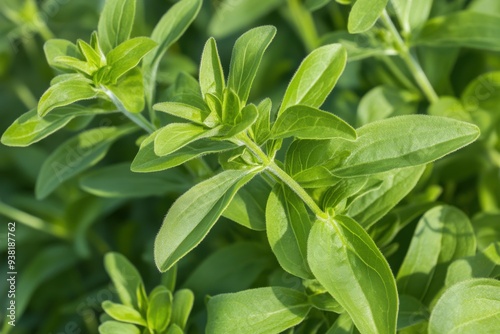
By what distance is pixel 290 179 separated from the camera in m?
1.18

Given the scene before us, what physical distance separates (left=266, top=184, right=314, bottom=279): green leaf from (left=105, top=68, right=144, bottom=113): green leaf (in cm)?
29

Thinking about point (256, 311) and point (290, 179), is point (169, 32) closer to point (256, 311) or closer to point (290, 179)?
point (290, 179)

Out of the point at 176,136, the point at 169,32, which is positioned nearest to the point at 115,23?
the point at 169,32

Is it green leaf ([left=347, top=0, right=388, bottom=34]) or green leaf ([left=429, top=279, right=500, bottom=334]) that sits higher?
green leaf ([left=347, top=0, right=388, bottom=34])

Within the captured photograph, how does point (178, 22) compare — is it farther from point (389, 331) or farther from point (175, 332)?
point (389, 331)

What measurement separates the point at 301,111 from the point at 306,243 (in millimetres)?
237

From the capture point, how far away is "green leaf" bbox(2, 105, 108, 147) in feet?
4.29

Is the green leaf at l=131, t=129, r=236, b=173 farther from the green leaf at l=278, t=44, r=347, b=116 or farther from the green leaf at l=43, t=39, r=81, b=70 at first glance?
the green leaf at l=43, t=39, r=81, b=70

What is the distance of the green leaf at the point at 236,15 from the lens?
2.16 metres

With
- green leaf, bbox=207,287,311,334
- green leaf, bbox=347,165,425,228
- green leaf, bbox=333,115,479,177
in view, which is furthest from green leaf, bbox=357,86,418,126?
green leaf, bbox=207,287,311,334

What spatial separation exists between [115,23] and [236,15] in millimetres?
875

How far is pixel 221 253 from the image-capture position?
152 cm

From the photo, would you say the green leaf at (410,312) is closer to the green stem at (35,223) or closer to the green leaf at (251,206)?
the green leaf at (251,206)

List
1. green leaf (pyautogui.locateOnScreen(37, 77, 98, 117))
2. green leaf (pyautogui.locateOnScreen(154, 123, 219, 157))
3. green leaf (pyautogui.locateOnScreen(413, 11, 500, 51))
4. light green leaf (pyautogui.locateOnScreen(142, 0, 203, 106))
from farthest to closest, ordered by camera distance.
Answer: green leaf (pyautogui.locateOnScreen(413, 11, 500, 51)), light green leaf (pyautogui.locateOnScreen(142, 0, 203, 106)), green leaf (pyautogui.locateOnScreen(37, 77, 98, 117)), green leaf (pyautogui.locateOnScreen(154, 123, 219, 157))
